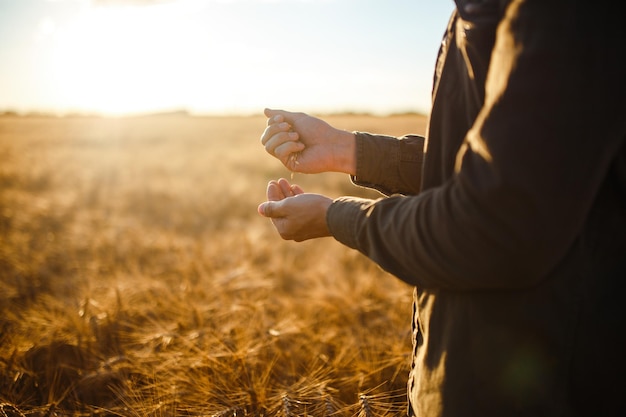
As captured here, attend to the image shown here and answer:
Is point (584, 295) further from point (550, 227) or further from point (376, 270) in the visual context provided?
point (376, 270)

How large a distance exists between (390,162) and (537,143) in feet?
2.40

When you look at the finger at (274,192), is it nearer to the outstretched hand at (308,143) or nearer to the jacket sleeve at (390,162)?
the outstretched hand at (308,143)

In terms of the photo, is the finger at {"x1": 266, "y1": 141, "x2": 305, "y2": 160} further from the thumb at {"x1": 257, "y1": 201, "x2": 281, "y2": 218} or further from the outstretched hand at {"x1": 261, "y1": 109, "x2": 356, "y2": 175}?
the thumb at {"x1": 257, "y1": 201, "x2": 281, "y2": 218}

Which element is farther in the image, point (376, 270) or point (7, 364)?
point (376, 270)

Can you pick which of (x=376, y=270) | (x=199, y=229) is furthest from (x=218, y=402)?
(x=199, y=229)

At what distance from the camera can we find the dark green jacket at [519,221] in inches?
28.1

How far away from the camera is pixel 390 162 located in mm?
1438

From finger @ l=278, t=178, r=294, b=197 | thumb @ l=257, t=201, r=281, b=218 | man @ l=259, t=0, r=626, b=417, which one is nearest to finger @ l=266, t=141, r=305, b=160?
finger @ l=278, t=178, r=294, b=197

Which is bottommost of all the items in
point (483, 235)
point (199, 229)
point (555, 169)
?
point (199, 229)

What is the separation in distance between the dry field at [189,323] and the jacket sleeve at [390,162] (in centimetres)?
69

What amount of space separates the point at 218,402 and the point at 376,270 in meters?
2.57

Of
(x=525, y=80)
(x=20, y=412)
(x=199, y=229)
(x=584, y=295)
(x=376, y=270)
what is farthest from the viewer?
(x=199, y=229)

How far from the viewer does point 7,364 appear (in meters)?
1.97

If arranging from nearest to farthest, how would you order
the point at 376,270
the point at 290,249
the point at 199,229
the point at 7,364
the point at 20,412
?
the point at 20,412, the point at 7,364, the point at 376,270, the point at 290,249, the point at 199,229
